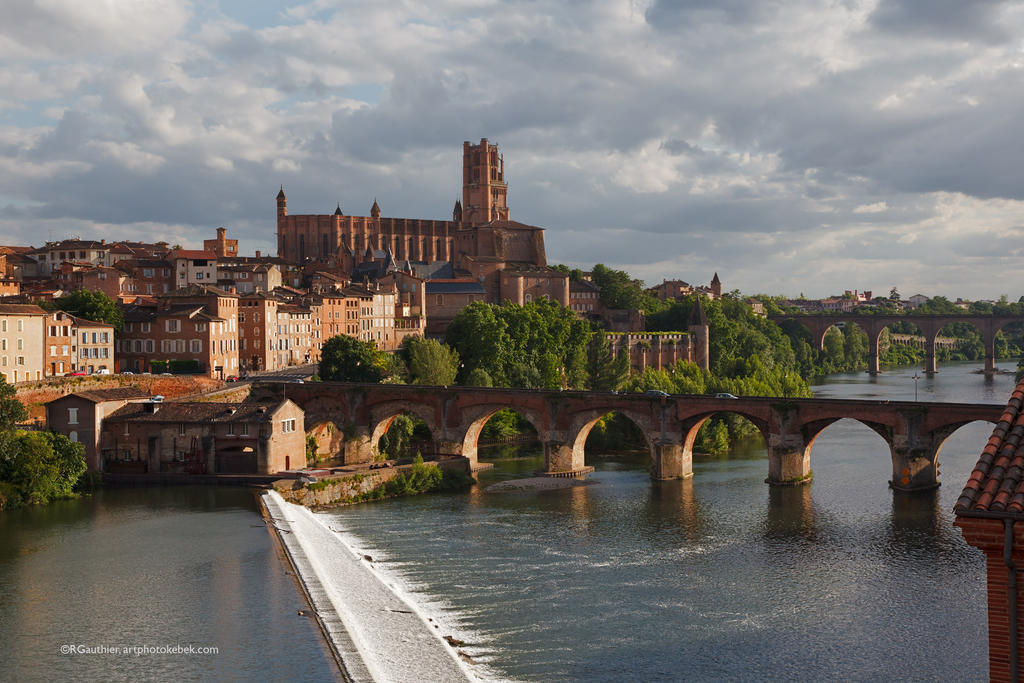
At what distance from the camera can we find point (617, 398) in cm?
5838

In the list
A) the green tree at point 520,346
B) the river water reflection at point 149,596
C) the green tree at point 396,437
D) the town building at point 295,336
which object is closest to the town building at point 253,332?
the town building at point 295,336

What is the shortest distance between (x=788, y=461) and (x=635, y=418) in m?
8.57

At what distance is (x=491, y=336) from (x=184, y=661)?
57.0 meters

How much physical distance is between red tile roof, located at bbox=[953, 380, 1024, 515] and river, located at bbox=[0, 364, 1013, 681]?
1797 cm

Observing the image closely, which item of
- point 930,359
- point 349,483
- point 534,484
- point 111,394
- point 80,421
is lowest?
point 534,484

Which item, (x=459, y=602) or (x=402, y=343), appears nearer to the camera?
(x=459, y=602)

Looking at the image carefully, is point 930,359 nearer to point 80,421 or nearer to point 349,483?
point 349,483

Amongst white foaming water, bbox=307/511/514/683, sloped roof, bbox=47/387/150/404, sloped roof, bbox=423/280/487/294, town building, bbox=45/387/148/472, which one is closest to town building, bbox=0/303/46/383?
sloped roof, bbox=47/387/150/404

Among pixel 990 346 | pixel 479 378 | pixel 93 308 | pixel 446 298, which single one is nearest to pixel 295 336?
pixel 93 308

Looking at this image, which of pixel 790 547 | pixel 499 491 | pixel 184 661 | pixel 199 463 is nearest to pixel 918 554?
pixel 790 547

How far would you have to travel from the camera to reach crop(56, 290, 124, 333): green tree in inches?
2862

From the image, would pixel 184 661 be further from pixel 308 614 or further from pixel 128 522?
pixel 128 522

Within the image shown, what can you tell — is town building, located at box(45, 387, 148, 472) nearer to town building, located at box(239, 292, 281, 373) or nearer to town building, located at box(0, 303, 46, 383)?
town building, located at box(0, 303, 46, 383)

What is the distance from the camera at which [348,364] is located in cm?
7762
